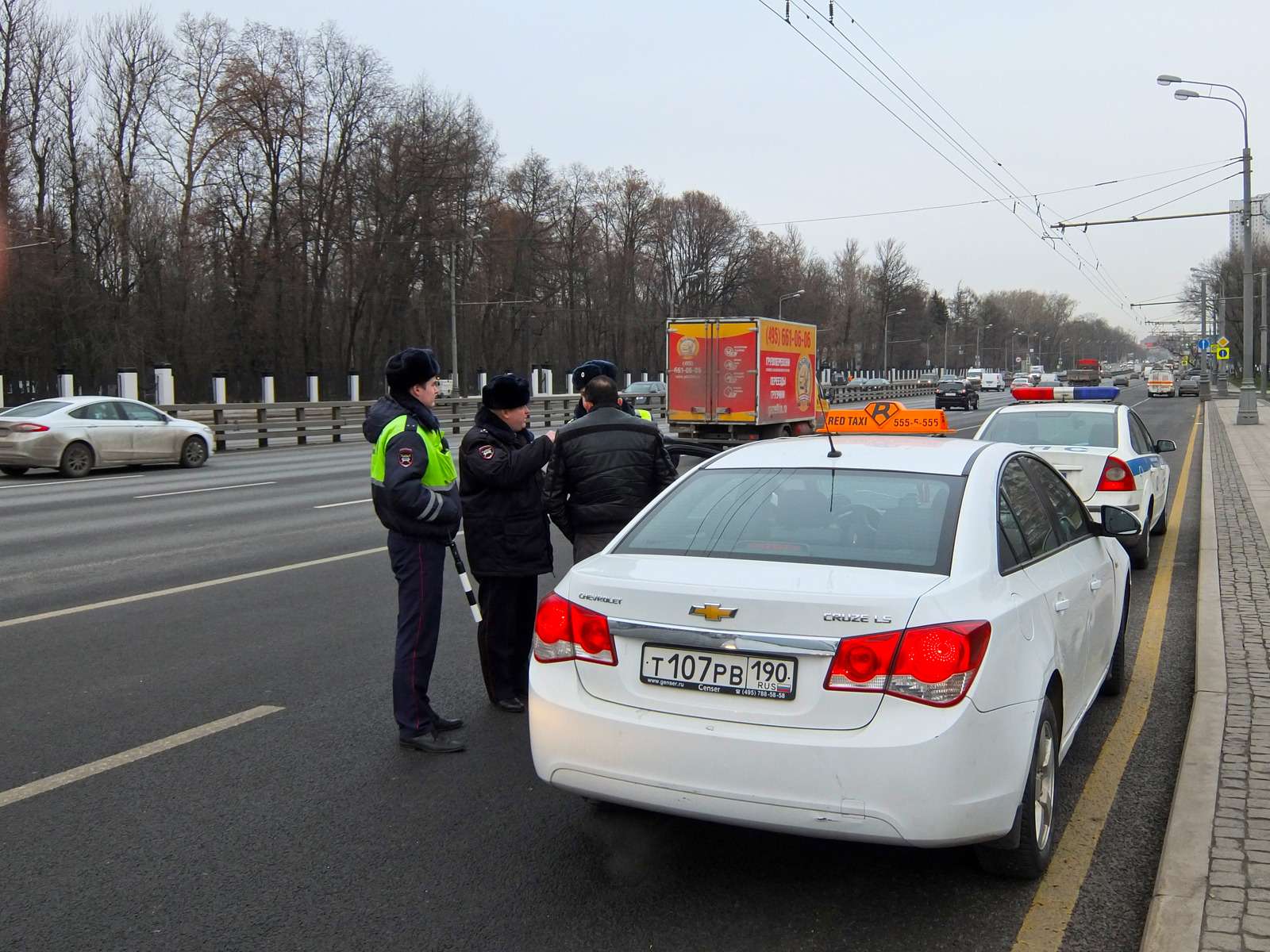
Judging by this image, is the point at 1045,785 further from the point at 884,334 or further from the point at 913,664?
the point at 884,334

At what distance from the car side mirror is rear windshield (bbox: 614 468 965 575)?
4.79 ft

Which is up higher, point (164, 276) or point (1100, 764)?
point (164, 276)

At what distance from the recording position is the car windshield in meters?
10.1

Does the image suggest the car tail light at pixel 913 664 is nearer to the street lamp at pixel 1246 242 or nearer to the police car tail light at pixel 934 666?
the police car tail light at pixel 934 666

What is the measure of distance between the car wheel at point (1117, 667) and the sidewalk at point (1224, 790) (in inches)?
15.5

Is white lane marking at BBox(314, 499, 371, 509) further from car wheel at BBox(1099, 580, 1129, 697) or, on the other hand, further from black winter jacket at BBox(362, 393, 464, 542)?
car wheel at BBox(1099, 580, 1129, 697)

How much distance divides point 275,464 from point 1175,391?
2510 inches

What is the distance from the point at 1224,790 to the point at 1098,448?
6063 millimetres

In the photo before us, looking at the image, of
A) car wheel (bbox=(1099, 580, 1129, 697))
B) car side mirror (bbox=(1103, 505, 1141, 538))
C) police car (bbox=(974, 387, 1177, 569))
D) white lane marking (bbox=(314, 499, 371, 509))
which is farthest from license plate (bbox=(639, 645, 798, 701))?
white lane marking (bbox=(314, 499, 371, 509))

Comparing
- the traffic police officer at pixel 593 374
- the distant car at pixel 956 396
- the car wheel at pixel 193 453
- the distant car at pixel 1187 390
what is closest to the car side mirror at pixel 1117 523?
the traffic police officer at pixel 593 374

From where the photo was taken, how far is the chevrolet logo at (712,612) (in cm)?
345

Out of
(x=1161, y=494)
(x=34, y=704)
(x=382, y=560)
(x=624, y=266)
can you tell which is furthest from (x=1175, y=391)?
(x=34, y=704)

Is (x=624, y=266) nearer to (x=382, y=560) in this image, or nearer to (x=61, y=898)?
(x=382, y=560)

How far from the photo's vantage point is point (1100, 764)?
487 centimetres
